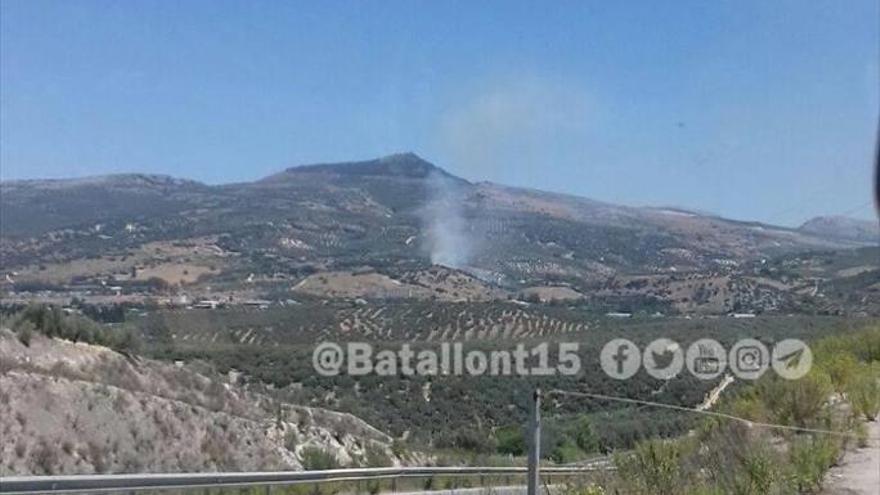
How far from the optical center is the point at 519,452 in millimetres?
34875

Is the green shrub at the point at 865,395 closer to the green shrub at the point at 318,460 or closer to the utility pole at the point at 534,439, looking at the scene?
the utility pole at the point at 534,439

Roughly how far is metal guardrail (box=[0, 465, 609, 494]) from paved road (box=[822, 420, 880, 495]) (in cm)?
264

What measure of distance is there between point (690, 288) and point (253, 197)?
118106 mm

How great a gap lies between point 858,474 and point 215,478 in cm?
847

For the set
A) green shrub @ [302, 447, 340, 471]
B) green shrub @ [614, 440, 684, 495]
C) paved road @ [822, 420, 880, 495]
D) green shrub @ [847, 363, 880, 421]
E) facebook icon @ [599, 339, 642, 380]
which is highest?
green shrub @ [614, 440, 684, 495]

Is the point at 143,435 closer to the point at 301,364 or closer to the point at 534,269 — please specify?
the point at 301,364

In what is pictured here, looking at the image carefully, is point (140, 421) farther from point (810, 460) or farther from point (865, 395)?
point (810, 460)

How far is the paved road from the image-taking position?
14312mm

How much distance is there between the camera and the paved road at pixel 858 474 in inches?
563

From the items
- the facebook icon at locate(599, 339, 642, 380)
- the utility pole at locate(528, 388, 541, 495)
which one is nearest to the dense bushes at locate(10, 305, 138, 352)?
the facebook icon at locate(599, 339, 642, 380)

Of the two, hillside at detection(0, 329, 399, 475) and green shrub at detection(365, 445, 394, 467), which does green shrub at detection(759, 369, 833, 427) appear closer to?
hillside at detection(0, 329, 399, 475)

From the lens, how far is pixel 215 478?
59.1ft

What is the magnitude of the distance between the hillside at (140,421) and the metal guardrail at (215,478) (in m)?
4.55

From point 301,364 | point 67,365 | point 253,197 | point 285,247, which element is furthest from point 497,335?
point 253,197
